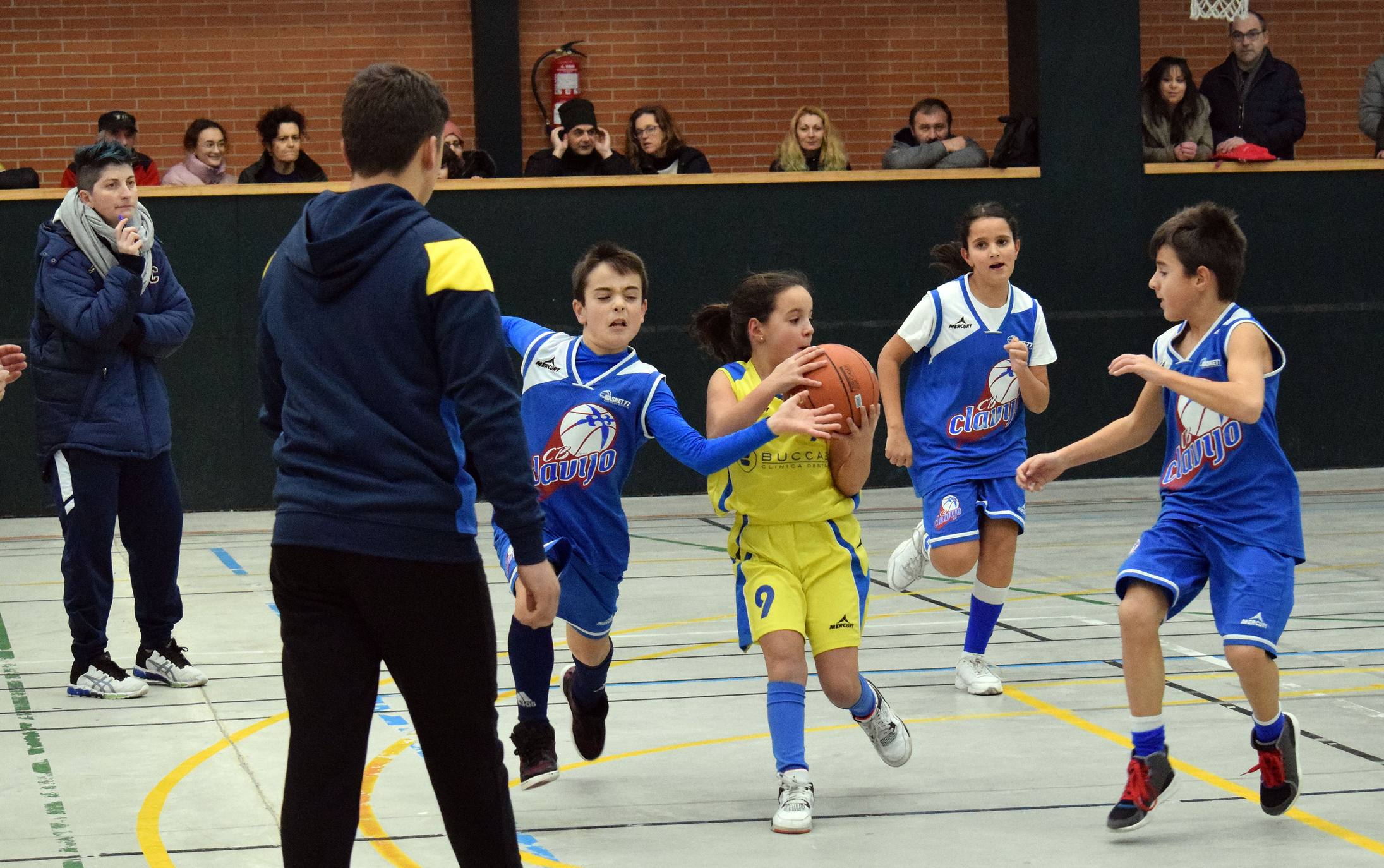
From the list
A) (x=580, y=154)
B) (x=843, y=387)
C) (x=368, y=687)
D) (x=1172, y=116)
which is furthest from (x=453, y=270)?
(x=1172, y=116)

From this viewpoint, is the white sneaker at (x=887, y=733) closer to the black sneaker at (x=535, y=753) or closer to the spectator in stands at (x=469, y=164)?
the black sneaker at (x=535, y=753)

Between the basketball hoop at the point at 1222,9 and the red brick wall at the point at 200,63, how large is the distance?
19.1 ft

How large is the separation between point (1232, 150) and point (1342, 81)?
3.34m

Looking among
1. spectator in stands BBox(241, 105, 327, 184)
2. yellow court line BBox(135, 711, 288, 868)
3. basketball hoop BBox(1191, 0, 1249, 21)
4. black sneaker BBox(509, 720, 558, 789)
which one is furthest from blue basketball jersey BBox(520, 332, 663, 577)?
basketball hoop BBox(1191, 0, 1249, 21)

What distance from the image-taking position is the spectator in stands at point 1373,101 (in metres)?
13.1

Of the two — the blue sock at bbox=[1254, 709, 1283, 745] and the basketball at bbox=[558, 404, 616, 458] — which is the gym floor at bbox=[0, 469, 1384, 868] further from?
the basketball at bbox=[558, 404, 616, 458]

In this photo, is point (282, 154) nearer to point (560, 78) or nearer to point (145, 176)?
point (145, 176)

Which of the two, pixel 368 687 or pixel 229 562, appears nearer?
pixel 368 687

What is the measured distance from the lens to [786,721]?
4359mm

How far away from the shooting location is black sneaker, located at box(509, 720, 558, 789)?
4.62m

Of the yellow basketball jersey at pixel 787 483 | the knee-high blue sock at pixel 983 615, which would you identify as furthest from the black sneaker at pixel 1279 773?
the knee-high blue sock at pixel 983 615

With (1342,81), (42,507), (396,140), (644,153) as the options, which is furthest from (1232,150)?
(396,140)

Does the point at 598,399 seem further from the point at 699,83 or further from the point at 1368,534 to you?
the point at 699,83

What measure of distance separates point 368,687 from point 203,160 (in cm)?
944
